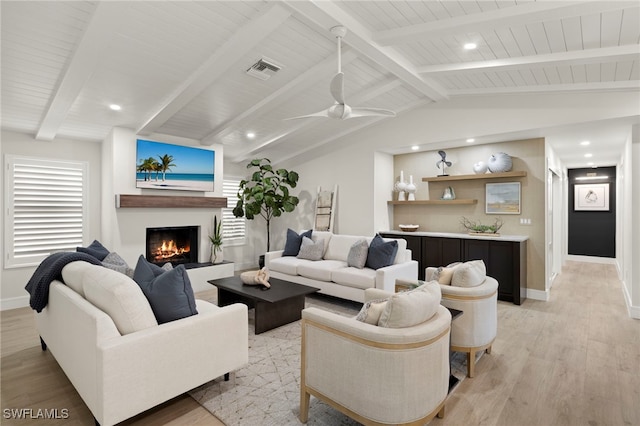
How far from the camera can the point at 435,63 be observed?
4.20m

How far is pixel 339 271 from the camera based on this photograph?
4633 mm

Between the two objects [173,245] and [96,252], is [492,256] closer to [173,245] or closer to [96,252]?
[96,252]

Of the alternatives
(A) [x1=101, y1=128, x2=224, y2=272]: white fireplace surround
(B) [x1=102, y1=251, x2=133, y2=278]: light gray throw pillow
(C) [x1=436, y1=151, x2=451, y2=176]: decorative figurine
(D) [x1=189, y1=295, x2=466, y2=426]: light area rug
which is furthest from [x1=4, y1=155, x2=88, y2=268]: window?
(C) [x1=436, y1=151, x2=451, y2=176]: decorative figurine

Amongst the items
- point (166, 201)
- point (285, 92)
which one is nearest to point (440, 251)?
point (285, 92)

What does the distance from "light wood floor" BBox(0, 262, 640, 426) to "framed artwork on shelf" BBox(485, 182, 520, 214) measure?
179cm

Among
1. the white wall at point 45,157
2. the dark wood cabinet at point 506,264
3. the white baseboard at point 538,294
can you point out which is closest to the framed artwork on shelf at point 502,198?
the dark wood cabinet at point 506,264

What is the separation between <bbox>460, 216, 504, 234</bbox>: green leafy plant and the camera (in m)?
5.38

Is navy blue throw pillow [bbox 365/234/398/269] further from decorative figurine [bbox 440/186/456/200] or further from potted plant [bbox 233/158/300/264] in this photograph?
potted plant [bbox 233/158/300/264]

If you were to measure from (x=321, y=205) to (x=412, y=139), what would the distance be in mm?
2313

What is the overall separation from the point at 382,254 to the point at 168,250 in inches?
147

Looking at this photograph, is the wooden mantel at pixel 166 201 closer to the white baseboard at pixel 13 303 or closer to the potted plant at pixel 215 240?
the potted plant at pixel 215 240

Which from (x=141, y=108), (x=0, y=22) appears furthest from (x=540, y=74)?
(x=0, y=22)

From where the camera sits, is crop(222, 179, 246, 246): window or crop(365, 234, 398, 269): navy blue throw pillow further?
crop(222, 179, 246, 246): window

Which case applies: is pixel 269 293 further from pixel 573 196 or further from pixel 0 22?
A: pixel 573 196
